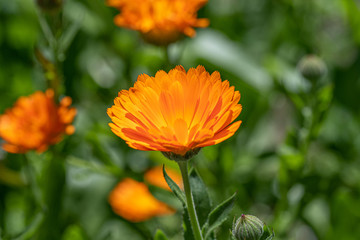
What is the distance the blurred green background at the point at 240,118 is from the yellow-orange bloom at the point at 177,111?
1.64ft

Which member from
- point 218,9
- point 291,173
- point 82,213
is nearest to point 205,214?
point 291,173

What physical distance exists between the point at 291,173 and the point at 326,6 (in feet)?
3.02

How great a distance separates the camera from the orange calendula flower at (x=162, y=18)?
119 centimetres

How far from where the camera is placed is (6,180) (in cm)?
156

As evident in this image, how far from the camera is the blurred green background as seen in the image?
130 centimetres

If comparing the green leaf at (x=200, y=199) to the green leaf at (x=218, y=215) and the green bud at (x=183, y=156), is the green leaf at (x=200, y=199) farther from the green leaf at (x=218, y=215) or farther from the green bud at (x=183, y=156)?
the green bud at (x=183, y=156)

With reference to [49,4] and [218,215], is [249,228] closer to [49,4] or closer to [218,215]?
[218,215]

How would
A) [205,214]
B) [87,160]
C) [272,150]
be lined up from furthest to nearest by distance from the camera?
1. [272,150]
2. [87,160]
3. [205,214]

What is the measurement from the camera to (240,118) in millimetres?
1591

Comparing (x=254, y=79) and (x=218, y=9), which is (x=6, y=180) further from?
(x=218, y=9)

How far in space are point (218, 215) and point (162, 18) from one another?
1.85ft

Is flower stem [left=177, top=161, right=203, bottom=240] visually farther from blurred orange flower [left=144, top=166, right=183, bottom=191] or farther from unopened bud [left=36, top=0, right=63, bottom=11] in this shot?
blurred orange flower [left=144, top=166, right=183, bottom=191]

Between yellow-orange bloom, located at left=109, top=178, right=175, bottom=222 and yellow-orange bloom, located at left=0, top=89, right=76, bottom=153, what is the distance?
42 cm

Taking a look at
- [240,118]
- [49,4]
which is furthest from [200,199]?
[240,118]
